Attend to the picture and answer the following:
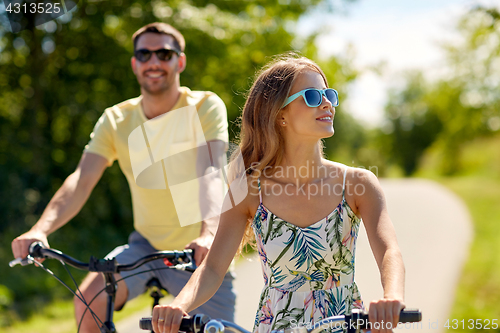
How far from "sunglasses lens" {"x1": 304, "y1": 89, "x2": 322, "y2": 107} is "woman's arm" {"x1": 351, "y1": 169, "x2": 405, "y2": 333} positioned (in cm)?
38

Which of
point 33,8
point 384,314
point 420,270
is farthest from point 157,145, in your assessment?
point 33,8

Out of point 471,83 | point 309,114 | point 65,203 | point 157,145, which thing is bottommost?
point 65,203

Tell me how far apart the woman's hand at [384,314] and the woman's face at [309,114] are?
0.87 meters

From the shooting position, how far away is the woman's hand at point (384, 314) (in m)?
1.75

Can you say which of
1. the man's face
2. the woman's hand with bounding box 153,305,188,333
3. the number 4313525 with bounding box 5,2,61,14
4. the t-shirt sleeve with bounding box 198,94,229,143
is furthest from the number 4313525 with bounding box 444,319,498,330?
the number 4313525 with bounding box 5,2,61,14

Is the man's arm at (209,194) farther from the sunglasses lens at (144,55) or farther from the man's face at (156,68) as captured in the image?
the sunglasses lens at (144,55)

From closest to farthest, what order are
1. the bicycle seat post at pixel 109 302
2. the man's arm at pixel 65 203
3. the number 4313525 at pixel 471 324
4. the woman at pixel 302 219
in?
the woman at pixel 302 219 < the bicycle seat post at pixel 109 302 < the man's arm at pixel 65 203 < the number 4313525 at pixel 471 324

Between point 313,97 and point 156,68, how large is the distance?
58.0 inches

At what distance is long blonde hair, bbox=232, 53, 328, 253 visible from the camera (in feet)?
8.09

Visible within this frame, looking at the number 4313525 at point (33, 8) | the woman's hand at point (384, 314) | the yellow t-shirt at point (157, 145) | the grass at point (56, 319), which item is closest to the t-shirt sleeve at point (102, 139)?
the yellow t-shirt at point (157, 145)

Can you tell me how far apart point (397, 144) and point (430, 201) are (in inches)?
1600

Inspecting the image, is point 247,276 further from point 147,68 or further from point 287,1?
point 287,1

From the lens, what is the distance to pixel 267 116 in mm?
2539

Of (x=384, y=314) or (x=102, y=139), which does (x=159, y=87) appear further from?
(x=384, y=314)
